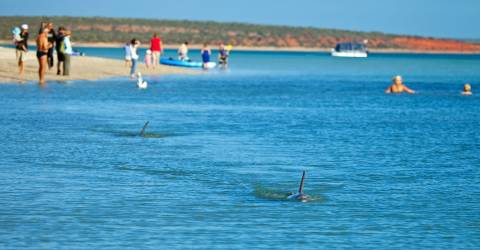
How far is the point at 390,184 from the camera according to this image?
16375mm

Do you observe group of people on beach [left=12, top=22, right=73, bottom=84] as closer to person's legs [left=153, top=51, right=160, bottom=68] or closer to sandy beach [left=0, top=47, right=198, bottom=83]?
sandy beach [left=0, top=47, right=198, bottom=83]

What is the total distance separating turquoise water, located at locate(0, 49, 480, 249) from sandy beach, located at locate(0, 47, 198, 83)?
1069cm

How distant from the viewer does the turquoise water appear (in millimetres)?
12273

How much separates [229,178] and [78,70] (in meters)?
35.9

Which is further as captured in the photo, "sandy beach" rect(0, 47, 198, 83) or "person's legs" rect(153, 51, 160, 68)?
"person's legs" rect(153, 51, 160, 68)

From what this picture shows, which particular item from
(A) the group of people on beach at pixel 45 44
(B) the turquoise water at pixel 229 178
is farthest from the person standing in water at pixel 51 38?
(B) the turquoise water at pixel 229 178

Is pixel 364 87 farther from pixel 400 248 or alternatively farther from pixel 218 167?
pixel 400 248

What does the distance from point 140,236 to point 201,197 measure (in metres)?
2.79

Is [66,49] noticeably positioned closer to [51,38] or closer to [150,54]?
[51,38]

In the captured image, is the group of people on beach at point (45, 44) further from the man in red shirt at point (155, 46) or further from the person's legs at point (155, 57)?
the person's legs at point (155, 57)

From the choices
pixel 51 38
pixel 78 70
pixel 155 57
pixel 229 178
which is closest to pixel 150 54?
pixel 155 57

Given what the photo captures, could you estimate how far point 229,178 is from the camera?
54.7 ft

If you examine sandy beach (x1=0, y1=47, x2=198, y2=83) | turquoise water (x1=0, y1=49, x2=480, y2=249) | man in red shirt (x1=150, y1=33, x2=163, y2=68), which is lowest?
sandy beach (x1=0, y1=47, x2=198, y2=83)

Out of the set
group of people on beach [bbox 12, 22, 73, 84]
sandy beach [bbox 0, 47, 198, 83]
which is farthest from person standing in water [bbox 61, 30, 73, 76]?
sandy beach [bbox 0, 47, 198, 83]
